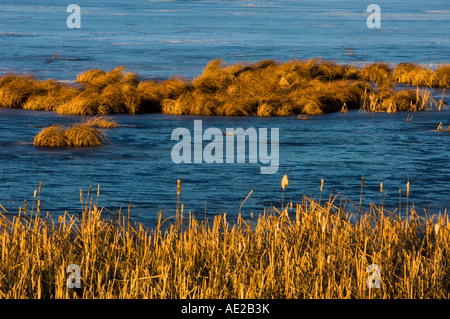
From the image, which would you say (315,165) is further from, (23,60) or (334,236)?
(23,60)

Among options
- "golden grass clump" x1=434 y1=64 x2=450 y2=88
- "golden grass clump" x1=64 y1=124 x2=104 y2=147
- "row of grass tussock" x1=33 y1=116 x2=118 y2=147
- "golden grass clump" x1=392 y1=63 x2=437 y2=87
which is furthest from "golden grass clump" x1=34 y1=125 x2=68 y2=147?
"golden grass clump" x1=434 y1=64 x2=450 y2=88

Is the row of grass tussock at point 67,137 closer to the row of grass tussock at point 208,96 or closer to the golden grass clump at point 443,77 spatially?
the row of grass tussock at point 208,96

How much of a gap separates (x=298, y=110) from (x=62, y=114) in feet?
22.1

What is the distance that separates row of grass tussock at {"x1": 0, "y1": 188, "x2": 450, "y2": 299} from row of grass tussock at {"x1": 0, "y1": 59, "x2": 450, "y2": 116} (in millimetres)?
14995

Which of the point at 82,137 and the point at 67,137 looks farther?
the point at 67,137

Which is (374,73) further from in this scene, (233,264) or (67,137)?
(233,264)

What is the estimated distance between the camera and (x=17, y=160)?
53.1 ft

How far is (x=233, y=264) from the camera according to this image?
24.7 ft

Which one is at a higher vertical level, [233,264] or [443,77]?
[443,77]

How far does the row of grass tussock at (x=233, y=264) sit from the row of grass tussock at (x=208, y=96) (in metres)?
15.0

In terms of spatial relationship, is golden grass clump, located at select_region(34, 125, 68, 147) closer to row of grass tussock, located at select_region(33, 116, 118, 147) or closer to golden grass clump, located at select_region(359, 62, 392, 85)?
row of grass tussock, located at select_region(33, 116, 118, 147)

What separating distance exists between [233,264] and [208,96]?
16.9 m

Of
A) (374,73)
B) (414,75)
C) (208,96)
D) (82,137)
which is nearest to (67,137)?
(82,137)

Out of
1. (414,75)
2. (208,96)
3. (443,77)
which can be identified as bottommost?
(208,96)
